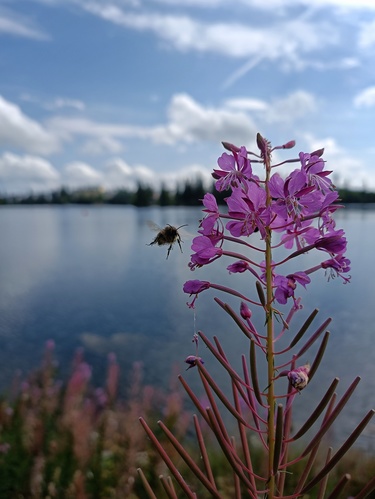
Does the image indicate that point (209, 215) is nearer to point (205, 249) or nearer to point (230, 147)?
point (205, 249)

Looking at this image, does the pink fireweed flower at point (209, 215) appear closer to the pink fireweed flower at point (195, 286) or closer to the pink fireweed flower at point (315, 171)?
the pink fireweed flower at point (195, 286)

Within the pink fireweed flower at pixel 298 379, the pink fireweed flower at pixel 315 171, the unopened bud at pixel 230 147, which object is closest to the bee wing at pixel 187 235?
the unopened bud at pixel 230 147

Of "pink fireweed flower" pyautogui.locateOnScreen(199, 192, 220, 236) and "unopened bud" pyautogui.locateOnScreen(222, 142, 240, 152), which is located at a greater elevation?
"unopened bud" pyautogui.locateOnScreen(222, 142, 240, 152)

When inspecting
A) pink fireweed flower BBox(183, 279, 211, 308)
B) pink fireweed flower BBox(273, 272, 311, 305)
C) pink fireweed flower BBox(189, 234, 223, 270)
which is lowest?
pink fireweed flower BBox(183, 279, 211, 308)

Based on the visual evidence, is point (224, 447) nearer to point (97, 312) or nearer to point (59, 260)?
point (97, 312)

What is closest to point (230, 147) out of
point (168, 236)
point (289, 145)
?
point (289, 145)

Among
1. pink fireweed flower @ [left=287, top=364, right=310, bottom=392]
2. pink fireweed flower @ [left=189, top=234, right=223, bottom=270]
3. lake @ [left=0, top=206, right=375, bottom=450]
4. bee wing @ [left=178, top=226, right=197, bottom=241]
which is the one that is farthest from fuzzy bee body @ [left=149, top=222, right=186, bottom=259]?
lake @ [left=0, top=206, right=375, bottom=450]

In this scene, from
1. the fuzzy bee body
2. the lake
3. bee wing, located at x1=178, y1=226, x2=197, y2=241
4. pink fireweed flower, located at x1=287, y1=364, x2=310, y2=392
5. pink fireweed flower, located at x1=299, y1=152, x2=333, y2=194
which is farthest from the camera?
the lake

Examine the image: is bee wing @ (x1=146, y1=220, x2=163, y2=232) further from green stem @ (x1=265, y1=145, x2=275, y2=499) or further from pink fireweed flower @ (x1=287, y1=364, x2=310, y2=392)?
pink fireweed flower @ (x1=287, y1=364, x2=310, y2=392)
